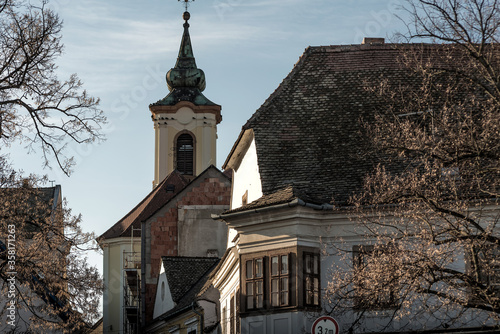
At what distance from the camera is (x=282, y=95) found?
27312mm

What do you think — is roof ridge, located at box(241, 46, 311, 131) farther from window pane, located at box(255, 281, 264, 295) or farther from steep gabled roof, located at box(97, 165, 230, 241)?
steep gabled roof, located at box(97, 165, 230, 241)

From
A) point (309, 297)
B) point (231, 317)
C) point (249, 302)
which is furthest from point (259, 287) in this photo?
point (231, 317)

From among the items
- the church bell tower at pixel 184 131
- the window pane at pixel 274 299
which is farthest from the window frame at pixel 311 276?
the church bell tower at pixel 184 131

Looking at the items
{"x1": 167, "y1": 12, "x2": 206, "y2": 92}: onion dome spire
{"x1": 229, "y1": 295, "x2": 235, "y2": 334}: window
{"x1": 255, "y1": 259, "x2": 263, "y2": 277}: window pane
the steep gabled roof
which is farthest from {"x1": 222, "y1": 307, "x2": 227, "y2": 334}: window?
{"x1": 167, "y1": 12, "x2": 206, "y2": 92}: onion dome spire

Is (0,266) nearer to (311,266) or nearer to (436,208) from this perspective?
(311,266)

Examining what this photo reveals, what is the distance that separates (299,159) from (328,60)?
4301 mm

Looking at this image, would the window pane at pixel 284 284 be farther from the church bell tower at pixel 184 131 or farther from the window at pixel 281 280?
the church bell tower at pixel 184 131

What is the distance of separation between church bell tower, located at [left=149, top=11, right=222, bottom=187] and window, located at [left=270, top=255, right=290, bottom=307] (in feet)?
172

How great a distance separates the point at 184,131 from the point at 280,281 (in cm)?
5453

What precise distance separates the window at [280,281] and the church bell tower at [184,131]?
52565 mm

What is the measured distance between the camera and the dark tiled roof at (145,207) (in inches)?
2331

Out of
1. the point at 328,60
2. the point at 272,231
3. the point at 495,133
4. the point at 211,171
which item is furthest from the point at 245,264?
the point at 211,171

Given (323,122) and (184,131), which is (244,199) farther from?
(184,131)

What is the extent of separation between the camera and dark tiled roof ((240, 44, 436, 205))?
24344 millimetres
